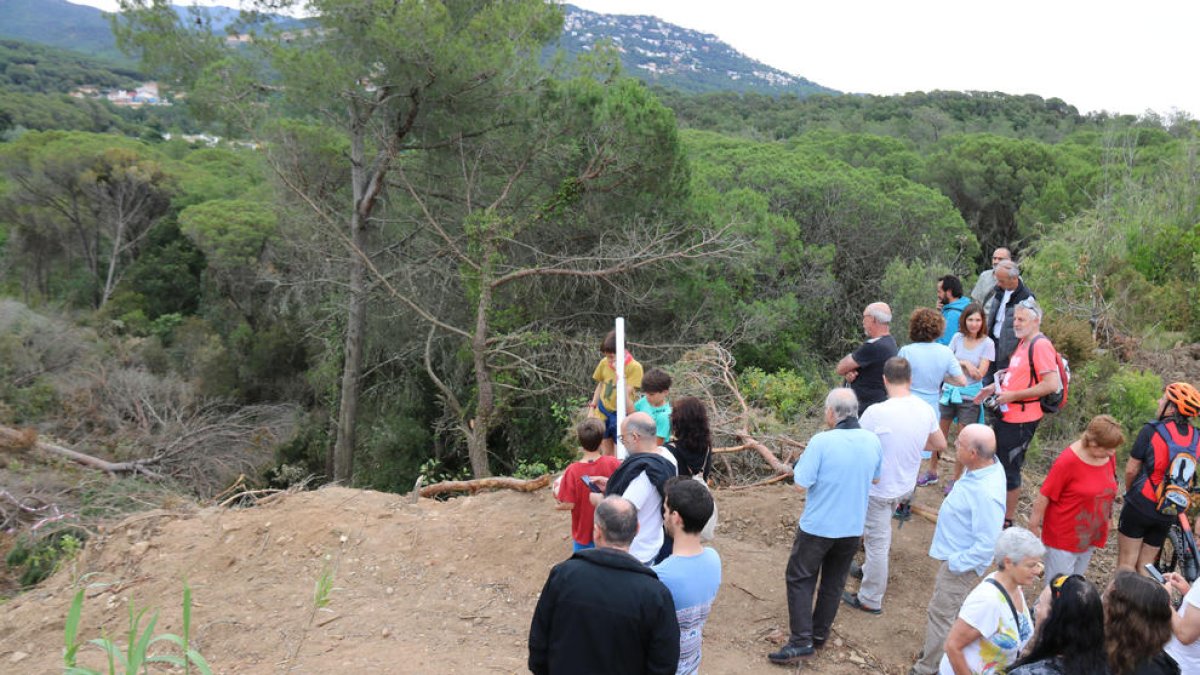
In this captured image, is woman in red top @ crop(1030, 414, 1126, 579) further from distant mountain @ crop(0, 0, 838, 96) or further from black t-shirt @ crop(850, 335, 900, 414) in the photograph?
distant mountain @ crop(0, 0, 838, 96)

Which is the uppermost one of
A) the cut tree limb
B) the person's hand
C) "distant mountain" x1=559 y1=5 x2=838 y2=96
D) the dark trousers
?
"distant mountain" x1=559 y1=5 x2=838 y2=96

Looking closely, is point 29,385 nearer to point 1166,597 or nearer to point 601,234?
point 601,234

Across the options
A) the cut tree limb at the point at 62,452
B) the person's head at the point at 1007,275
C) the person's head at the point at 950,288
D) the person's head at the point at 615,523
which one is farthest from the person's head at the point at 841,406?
the cut tree limb at the point at 62,452

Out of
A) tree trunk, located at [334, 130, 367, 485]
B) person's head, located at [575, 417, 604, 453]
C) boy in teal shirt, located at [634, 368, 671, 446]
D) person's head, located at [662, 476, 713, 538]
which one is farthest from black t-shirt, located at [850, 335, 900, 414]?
tree trunk, located at [334, 130, 367, 485]

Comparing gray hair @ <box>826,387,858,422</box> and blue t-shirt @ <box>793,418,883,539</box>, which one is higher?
gray hair @ <box>826,387,858,422</box>

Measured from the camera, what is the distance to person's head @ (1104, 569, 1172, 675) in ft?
8.79

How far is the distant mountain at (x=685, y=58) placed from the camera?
91812 mm

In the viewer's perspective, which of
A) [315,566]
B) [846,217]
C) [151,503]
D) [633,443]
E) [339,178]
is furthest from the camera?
[846,217]

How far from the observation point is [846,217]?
1770 cm

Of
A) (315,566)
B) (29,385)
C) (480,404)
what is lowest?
(29,385)

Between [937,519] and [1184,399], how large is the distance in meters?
1.44

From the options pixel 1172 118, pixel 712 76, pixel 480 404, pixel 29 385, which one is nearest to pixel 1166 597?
pixel 480 404

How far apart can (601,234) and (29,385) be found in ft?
37.4

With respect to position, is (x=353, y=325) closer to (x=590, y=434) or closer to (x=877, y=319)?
(x=590, y=434)
